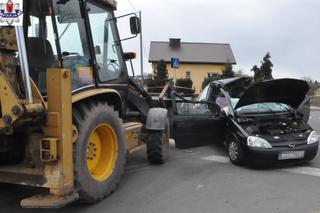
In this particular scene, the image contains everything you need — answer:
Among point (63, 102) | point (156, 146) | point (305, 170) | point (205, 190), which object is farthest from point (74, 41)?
point (305, 170)

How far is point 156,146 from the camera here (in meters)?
8.40

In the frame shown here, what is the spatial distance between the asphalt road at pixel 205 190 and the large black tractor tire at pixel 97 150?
0.90ft

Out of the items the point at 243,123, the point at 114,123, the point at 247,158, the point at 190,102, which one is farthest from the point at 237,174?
the point at 114,123

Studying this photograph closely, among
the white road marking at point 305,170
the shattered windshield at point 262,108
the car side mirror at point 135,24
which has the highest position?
the car side mirror at point 135,24

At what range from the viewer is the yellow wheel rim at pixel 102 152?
6.02 m

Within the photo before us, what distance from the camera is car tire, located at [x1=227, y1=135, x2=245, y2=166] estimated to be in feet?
27.5

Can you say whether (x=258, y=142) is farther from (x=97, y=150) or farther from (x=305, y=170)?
(x=97, y=150)

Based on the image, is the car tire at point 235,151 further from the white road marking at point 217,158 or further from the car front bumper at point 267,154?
the white road marking at point 217,158

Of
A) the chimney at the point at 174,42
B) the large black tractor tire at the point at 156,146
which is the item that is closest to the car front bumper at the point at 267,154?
the large black tractor tire at the point at 156,146

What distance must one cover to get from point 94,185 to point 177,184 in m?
1.87

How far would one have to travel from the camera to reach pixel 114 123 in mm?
6207

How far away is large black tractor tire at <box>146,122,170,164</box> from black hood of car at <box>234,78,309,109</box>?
1707 millimetres

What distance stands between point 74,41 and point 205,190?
9.60ft

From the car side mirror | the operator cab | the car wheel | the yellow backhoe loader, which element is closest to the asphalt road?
the car wheel
